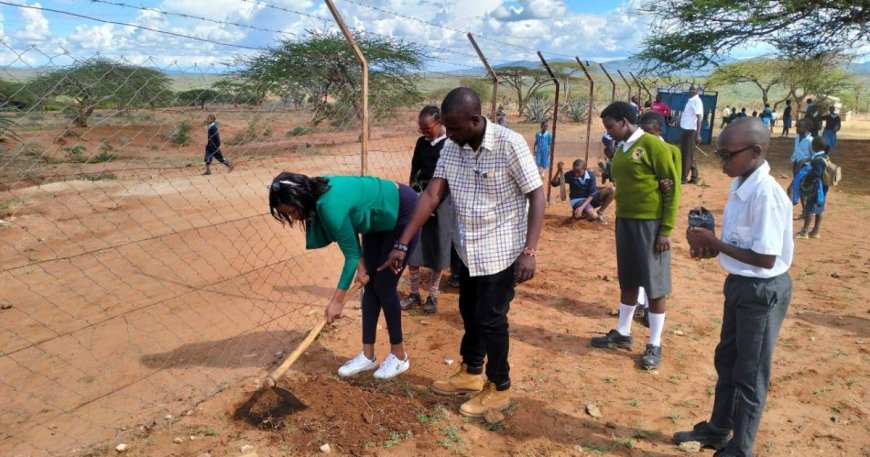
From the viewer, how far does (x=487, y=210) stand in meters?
2.80

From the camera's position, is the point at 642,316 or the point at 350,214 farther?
the point at 642,316

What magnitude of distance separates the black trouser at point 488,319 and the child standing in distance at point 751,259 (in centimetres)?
91

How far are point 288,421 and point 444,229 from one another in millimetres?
1910

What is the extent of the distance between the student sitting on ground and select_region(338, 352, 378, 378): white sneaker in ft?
15.5

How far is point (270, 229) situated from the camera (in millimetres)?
7152

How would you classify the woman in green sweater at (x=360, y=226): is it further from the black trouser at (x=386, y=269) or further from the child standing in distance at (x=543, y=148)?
the child standing in distance at (x=543, y=148)

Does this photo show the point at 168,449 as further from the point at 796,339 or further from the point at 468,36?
the point at 468,36

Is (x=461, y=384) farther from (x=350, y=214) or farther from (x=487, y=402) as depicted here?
(x=350, y=214)

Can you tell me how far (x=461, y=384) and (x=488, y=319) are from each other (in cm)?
57

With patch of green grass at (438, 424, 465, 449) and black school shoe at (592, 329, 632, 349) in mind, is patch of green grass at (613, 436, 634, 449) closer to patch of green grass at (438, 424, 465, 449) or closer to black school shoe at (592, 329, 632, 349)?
patch of green grass at (438, 424, 465, 449)

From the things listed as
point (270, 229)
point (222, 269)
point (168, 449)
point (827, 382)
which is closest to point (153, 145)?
→ point (270, 229)

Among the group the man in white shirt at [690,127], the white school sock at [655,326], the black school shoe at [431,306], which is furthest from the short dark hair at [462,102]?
the man in white shirt at [690,127]

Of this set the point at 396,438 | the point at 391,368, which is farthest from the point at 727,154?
the point at 391,368

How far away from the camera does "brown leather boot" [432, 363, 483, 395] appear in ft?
10.7
